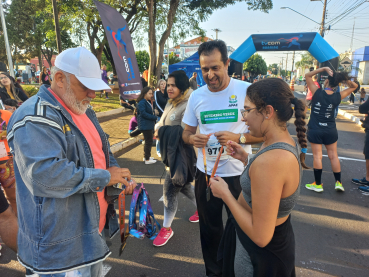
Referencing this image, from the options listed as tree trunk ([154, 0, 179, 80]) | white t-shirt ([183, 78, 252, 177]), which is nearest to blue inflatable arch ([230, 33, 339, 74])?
tree trunk ([154, 0, 179, 80])

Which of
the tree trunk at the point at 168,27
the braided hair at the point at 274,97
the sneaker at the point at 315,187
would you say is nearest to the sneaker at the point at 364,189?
the sneaker at the point at 315,187

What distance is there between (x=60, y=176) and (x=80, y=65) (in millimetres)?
658

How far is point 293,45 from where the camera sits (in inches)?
344

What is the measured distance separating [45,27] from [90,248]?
2039cm

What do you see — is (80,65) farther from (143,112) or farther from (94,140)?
(143,112)

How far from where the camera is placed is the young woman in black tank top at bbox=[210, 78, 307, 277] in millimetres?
1209

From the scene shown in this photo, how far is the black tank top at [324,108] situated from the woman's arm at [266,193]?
3600 millimetres

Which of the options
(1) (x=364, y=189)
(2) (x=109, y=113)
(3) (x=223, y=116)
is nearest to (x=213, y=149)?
(3) (x=223, y=116)

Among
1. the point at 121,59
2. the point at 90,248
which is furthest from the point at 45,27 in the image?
the point at 90,248

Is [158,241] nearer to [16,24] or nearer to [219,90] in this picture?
[219,90]

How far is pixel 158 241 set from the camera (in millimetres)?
2988

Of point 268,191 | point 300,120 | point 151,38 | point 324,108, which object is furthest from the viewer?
point 151,38

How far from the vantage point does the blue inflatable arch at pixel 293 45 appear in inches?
318

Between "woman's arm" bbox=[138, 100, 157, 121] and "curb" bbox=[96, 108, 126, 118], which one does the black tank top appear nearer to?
"woman's arm" bbox=[138, 100, 157, 121]
